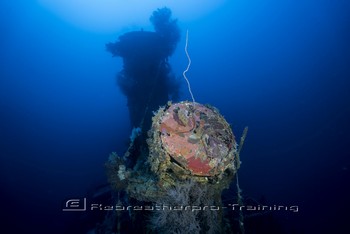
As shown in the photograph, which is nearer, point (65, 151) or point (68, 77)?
point (65, 151)

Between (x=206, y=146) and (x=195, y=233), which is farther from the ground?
(x=206, y=146)

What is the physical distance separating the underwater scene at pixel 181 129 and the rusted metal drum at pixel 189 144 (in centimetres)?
2

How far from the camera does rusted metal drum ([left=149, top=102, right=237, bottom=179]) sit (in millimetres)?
3637

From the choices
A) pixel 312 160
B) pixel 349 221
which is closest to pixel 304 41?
pixel 312 160

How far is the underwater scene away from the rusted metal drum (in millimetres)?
21

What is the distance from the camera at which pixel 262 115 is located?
41281 millimetres

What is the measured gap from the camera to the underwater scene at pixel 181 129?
404 cm

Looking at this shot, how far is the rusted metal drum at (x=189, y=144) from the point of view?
3.64 meters

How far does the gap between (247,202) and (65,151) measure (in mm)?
25335

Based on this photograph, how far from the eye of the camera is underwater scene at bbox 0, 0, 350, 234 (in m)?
4.04

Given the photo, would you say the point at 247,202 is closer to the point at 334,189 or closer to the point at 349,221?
the point at 349,221

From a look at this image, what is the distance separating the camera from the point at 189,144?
372 cm

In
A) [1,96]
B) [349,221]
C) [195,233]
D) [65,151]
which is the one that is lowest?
[349,221]

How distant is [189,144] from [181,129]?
0.29 metres
